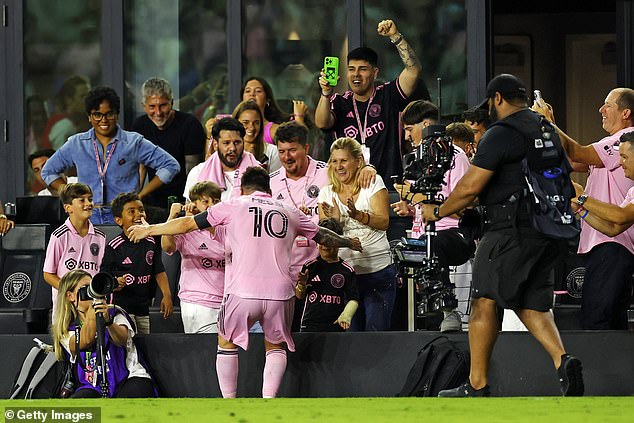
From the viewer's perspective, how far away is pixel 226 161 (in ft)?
34.6

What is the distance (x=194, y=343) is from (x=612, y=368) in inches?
108

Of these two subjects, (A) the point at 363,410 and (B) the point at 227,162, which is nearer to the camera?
(A) the point at 363,410

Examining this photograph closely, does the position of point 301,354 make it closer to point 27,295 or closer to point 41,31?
point 27,295

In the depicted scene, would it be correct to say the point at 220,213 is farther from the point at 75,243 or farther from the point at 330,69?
the point at 330,69

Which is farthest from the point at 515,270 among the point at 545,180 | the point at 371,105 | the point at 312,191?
the point at 371,105

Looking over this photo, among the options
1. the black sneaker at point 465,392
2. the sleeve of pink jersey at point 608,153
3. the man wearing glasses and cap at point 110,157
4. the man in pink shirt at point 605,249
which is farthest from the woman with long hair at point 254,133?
the black sneaker at point 465,392

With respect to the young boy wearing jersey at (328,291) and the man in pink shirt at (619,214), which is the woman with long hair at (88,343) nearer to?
the young boy wearing jersey at (328,291)

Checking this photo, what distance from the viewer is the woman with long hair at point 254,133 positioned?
11.0 m

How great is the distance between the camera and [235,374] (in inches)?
368

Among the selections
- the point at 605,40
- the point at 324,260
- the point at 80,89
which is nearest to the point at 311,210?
the point at 324,260

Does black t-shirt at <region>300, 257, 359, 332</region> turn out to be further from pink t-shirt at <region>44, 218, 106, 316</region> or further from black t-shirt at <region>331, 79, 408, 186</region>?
black t-shirt at <region>331, 79, 408, 186</region>

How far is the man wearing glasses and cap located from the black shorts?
3.75m

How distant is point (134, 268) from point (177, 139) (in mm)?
2264

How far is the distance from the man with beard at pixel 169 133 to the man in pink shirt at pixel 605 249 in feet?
11.4
